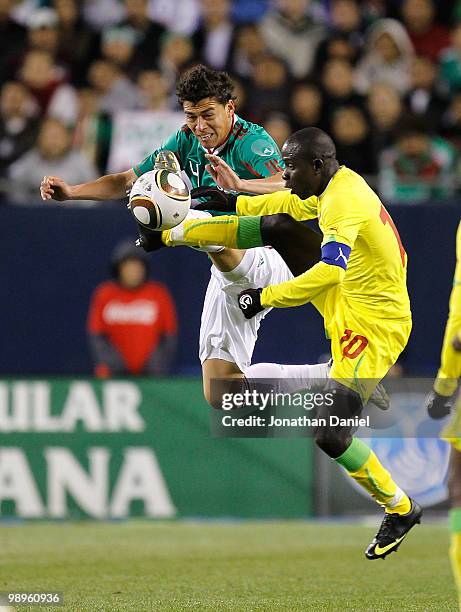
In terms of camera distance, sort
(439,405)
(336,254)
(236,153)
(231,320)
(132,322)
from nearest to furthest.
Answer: (439,405) < (336,254) < (236,153) < (231,320) < (132,322)

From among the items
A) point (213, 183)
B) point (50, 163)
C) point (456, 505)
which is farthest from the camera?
point (50, 163)

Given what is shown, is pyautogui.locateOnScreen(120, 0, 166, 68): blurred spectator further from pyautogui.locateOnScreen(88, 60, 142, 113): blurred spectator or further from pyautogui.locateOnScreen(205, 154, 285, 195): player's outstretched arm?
pyautogui.locateOnScreen(205, 154, 285, 195): player's outstretched arm

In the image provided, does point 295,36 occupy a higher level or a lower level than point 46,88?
higher

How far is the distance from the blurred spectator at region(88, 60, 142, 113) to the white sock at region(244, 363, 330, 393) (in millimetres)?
6211

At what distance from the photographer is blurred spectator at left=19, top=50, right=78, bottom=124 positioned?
14.9m

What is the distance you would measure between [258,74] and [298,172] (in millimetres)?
6625

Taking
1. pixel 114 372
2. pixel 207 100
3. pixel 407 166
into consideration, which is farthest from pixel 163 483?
pixel 207 100

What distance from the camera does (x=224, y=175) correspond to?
8.30 metres

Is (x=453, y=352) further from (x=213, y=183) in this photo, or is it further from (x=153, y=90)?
(x=153, y=90)

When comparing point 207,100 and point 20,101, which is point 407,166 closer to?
point 20,101

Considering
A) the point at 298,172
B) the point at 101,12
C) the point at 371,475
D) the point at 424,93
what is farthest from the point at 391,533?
the point at 101,12

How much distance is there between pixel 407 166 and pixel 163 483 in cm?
427

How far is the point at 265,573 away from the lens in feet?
32.1

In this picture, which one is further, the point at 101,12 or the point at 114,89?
the point at 101,12
